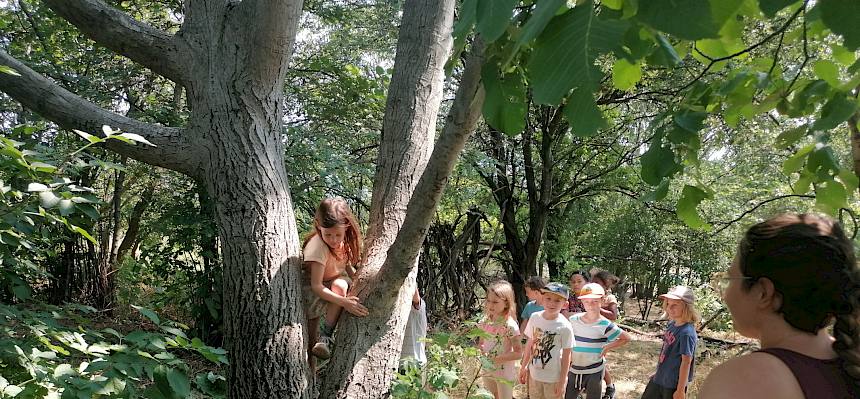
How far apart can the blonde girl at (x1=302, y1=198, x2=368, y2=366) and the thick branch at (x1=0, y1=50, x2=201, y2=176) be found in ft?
2.17

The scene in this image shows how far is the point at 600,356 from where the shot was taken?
170 inches

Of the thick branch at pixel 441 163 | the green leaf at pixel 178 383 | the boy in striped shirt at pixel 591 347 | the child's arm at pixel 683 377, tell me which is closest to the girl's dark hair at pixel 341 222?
the thick branch at pixel 441 163

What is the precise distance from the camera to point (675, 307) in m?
3.83

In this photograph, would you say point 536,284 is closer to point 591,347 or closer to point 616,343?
point 591,347

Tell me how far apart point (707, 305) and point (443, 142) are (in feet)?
15.6

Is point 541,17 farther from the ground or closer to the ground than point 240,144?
closer to the ground

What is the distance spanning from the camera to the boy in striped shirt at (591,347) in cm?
427

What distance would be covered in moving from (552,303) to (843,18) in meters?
3.59

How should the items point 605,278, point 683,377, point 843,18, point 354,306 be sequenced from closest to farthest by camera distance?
point 843,18 → point 354,306 → point 683,377 → point 605,278

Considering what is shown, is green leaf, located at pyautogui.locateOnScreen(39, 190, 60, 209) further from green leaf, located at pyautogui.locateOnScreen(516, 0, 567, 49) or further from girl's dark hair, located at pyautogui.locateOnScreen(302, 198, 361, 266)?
green leaf, located at pyautogui.locateOnScreen(516, 0, 567, 49)

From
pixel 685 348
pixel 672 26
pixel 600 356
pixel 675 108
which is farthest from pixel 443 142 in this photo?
pixel 600 356

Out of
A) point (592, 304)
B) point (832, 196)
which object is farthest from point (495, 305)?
point (832, 196)

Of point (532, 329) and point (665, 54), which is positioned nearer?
point (665, 54)

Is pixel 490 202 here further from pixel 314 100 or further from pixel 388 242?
pixel 388 242
